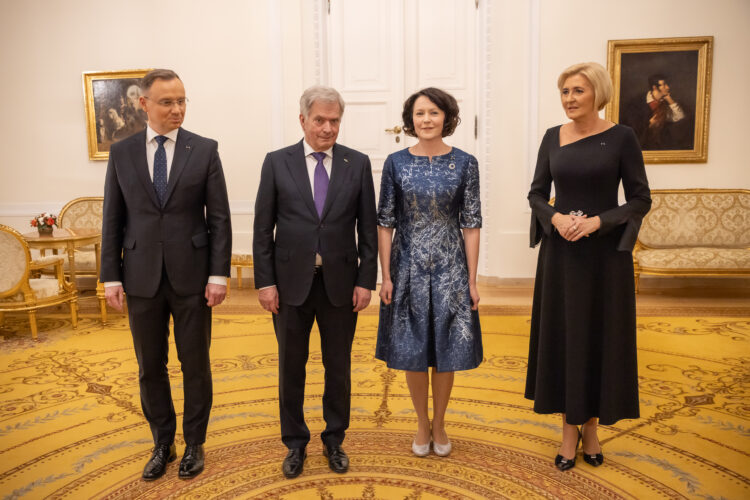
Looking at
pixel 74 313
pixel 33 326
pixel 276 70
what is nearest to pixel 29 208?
pixel 74 313

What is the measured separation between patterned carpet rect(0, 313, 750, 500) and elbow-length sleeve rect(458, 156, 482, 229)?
1116 mm

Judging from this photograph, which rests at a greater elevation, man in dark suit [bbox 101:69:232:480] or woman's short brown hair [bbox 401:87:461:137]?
woman's short brown hair [bbox 401:87:461:137]

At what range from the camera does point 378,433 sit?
3.07 metres

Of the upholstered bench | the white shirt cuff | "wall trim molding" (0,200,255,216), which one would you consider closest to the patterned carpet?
the white shirt cuff

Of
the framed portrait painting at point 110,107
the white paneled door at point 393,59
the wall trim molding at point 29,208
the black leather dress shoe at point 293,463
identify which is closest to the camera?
the black leather dress shoe at point 293,463

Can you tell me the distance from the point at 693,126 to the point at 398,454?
18.2ft

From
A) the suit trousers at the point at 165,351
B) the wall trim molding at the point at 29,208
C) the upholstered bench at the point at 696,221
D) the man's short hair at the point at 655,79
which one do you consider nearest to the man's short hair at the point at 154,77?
the suit trousers at the point at 165,351

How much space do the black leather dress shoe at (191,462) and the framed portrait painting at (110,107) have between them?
5.31m

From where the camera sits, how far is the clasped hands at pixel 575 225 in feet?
8.19

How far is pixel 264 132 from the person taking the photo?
22.9 feet

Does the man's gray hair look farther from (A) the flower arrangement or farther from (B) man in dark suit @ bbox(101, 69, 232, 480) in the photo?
(A) the flower arrangement

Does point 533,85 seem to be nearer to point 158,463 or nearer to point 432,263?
point 432,263

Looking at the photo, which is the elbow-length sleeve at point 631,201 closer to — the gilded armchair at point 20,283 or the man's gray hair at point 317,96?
the man's gray hair at point 317,96

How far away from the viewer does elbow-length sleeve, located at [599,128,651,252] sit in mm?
2496
